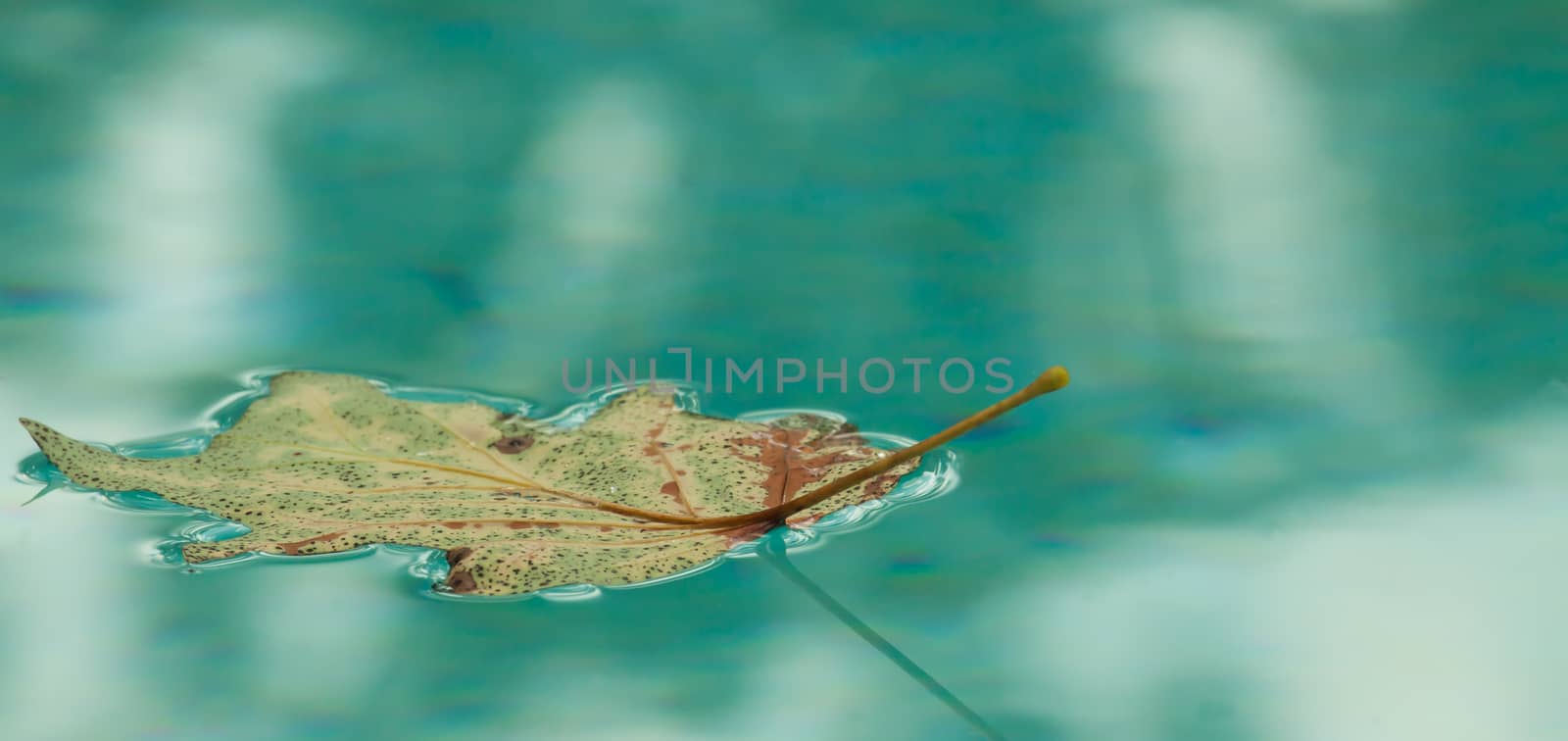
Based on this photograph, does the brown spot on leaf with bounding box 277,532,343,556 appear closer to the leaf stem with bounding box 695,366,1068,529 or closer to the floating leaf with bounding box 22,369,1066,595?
the floating leaf with bounding box 22,369,1066,595

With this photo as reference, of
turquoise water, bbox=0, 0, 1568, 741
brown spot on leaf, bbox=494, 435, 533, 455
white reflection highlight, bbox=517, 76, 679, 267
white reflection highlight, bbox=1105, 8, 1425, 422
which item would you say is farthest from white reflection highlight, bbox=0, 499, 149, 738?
white reflection highlight, bbox=1105, 8, 1425, 422

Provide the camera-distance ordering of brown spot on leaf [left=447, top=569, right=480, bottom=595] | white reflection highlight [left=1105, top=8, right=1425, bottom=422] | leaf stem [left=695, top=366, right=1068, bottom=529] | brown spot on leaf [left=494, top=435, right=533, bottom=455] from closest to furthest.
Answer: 1. leaf stem [left=695, top=366, right=1068, bottom=529]
2. brown spot on leaf [left=447, top=569, right=480, bottom=595]
3. brown spot on leaf [left=494, top=435, right=533, bottom=455]
4. white reflection highlight [left=1105, top=8, right=1425, bottom=422]

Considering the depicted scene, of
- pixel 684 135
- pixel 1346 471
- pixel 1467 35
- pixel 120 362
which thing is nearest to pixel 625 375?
pixel 684 135

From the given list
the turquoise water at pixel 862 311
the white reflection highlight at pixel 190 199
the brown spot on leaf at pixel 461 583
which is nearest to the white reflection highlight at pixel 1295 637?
the turquoise water at pixel 862 311

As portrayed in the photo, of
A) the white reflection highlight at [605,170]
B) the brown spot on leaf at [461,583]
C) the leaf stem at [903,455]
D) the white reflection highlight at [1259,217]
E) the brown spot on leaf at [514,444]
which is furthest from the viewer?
the white reflection highlight at [605,170]

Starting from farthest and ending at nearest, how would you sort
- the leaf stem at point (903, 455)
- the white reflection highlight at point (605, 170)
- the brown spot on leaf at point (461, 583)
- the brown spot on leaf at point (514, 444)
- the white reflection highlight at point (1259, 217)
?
the white reflection highlight at point (605, 170)
the white reflection highlight at point (1259, 217)
the brown spot on leaf at point (514, 444)
the brown spot on leaf at point (461, 583)
the leaf stem at point (903, 455)

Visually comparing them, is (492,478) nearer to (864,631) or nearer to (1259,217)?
(864,631)

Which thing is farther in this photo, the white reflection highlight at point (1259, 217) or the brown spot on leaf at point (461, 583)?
the white reflection highlight at point (1259, 217)

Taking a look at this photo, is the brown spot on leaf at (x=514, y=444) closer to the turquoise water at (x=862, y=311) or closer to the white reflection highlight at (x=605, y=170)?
the turquoise water at (x=862, y=311)

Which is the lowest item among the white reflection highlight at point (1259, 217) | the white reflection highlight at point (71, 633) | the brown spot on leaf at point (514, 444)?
the white reflection highlight at point (71, 633)

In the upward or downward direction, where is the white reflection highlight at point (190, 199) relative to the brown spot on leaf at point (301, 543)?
upward
